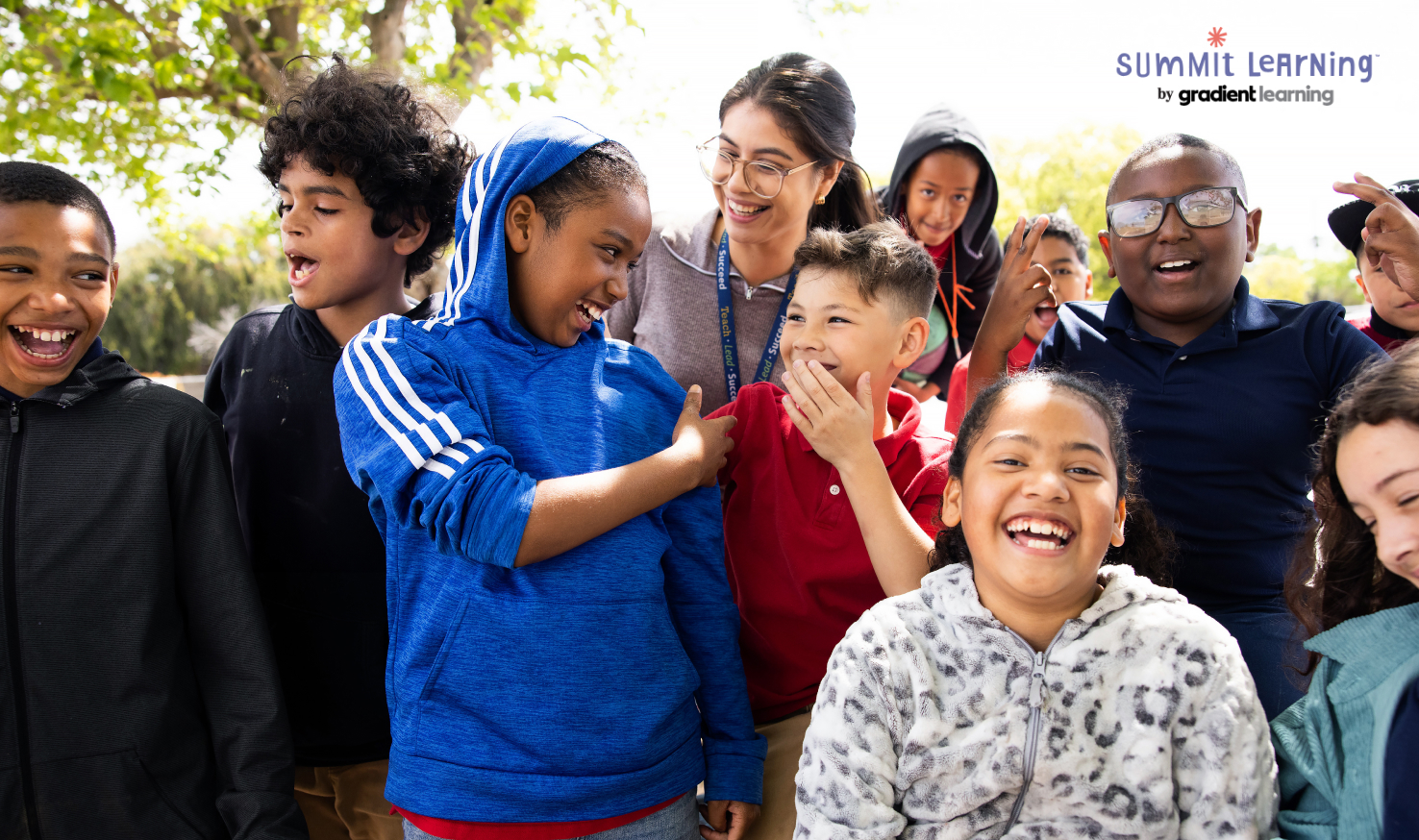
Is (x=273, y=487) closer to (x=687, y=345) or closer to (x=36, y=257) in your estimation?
(x=36, y=257)

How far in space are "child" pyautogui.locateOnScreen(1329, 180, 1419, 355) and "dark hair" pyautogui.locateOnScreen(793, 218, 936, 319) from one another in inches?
50.8

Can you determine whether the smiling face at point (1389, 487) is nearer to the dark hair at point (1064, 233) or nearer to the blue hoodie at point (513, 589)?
the blue hoodie at point (513, 589)

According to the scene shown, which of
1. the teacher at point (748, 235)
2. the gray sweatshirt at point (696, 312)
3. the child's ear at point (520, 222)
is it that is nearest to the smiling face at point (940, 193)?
the teacher at point (748, 235)

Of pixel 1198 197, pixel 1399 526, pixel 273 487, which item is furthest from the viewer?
pixel 1198 197

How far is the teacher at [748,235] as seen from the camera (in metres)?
2.81

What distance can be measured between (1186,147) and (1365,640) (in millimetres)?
1437

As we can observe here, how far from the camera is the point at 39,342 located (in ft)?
6.86

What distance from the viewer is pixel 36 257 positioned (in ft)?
6.87

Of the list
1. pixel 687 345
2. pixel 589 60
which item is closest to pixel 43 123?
pixel 589 60

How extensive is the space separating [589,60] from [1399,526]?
22.0 feet

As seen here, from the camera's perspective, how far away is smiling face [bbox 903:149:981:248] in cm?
379

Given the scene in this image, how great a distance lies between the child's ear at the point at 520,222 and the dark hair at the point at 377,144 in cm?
57

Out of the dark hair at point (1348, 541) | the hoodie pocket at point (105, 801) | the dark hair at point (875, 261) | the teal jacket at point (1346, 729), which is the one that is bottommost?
the hoodie pocket at point (105, 801)

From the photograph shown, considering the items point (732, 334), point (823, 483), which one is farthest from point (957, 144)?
point (823, 483)
